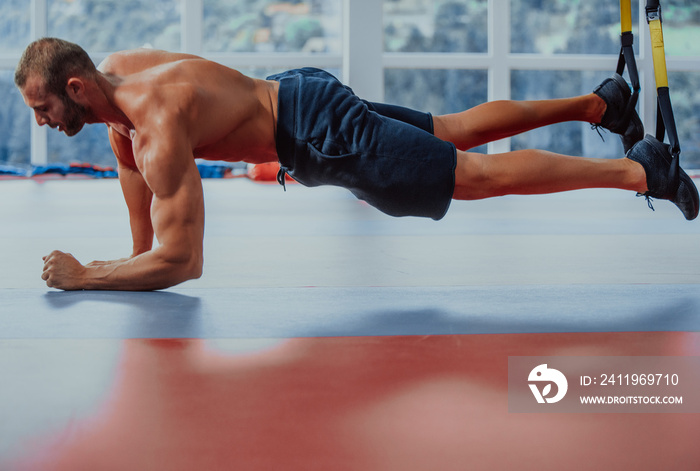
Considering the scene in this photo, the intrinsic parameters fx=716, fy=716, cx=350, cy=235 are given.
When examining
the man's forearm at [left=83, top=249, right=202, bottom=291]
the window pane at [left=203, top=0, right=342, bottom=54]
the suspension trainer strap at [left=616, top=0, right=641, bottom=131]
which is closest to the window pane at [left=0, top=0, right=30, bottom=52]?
the window pane at [left=203, top=0, right=342, bottom=54]

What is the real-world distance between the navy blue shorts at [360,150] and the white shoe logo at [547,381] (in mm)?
759


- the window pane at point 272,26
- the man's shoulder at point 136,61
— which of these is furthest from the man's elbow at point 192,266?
the window pane at point 272,26

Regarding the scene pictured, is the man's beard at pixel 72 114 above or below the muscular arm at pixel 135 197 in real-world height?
above

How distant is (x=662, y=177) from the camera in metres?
1.87

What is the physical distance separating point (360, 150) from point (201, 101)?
388 mm

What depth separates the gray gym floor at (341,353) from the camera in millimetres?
810

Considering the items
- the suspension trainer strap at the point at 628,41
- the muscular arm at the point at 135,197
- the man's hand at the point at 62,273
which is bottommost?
the man's hand at the point at 62,273

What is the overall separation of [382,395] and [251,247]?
169 cm

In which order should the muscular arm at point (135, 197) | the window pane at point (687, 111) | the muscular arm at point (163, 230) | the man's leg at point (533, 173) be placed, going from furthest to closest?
1. the window pane at point (687, 111)
2. the muscular arm at point (135, 197)
3. the man's leg at point (533, 173)
4. the muscular arm at point (163, 230)

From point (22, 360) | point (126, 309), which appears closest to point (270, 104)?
point (126, 309)

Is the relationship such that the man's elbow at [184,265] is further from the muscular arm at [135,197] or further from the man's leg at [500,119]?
A: the man's leg at [500,119]

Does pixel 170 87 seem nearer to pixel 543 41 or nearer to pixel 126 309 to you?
pixel 126 309

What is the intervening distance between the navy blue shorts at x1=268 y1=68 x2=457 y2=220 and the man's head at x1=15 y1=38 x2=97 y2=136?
463mm

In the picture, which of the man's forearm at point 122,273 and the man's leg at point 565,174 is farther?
the man's leg at point 565,174
